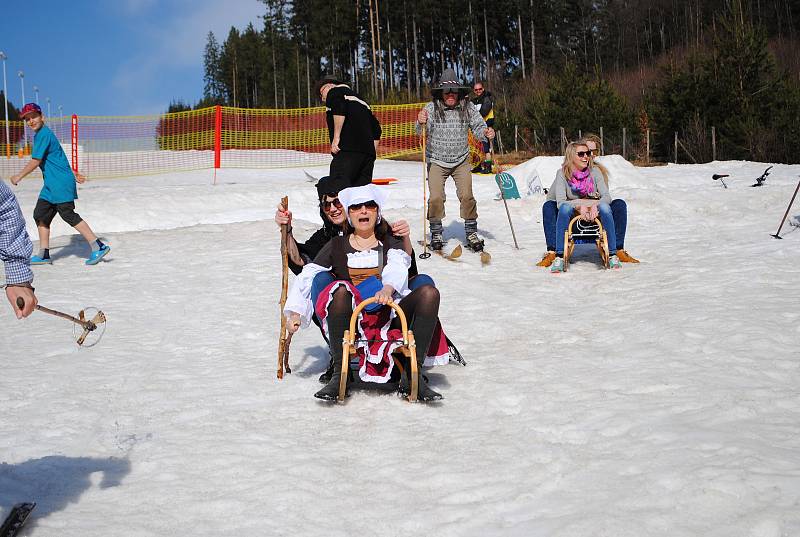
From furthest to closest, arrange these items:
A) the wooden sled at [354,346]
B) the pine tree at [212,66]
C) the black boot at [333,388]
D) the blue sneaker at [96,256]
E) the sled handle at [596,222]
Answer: the pine tree at [212,66] → the blue sneaker at [96,256] → the sled handle at [596,222] → the black boot at [333,388] → the wooden sled at [354,346]

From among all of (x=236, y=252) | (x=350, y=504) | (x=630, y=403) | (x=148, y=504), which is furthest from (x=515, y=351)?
(x=236, y=252)

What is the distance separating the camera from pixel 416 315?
4883 mm

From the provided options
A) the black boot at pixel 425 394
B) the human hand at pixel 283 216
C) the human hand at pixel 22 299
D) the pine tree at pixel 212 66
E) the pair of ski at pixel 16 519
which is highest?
the pine tree at pixel 212 66

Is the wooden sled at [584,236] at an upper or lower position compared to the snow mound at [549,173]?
lower

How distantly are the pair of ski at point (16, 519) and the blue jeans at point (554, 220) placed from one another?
23.2 feet

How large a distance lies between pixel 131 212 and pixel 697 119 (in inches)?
648

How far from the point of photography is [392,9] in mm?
58500

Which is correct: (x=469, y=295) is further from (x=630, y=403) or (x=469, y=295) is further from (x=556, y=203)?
(x=630, y=403)

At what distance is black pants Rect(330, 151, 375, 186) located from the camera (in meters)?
8.41

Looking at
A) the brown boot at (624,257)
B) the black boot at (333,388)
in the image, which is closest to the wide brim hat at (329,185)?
the black boot at (333,388)

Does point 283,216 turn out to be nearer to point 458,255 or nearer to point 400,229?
point 400,229

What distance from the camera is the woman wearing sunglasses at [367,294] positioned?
16.0ft

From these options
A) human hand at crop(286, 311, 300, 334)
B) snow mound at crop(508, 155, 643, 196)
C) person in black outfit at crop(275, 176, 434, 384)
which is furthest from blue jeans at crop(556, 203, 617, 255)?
snow mound at crop(508, 155, 643, 196)

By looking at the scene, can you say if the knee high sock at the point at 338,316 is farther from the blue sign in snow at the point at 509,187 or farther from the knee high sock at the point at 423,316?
the blue sign in snow at the point at 509,187
